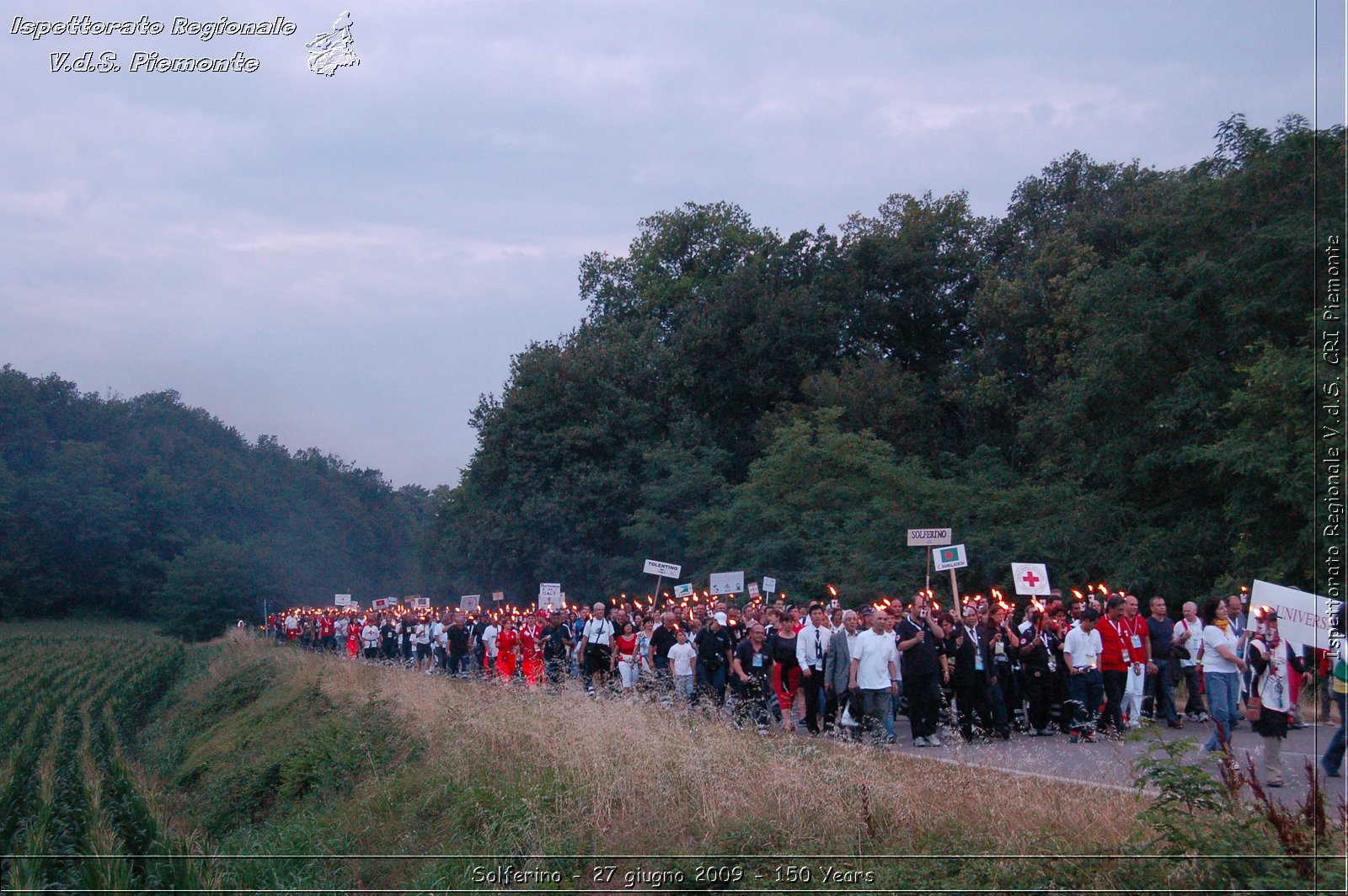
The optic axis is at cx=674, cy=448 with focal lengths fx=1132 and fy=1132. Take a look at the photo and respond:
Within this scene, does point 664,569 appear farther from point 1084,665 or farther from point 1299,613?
point 1299,613

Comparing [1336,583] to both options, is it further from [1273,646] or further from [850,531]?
[850,531]

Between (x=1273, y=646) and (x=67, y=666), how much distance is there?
44.4 meters

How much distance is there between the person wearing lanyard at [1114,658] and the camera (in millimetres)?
14852

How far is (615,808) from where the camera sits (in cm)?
1056

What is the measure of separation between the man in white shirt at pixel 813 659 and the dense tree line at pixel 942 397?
810 cm

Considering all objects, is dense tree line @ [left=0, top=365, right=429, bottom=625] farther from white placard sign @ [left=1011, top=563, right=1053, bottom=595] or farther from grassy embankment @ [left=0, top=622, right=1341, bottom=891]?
white placard sign @ [left=1011, top=563, right=1053, bottom=595]

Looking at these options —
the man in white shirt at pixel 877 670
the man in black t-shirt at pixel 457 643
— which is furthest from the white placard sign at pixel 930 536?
the man in black t-shirt at pixel 457 643

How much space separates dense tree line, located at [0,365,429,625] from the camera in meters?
70.0

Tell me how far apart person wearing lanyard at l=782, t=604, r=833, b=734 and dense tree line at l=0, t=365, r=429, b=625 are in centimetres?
6046

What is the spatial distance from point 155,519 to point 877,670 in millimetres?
85925

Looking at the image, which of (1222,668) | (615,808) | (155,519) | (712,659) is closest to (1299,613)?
(1222,668)

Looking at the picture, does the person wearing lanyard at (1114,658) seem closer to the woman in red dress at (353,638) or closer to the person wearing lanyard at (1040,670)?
the person wearing lanyard at (1040,670)

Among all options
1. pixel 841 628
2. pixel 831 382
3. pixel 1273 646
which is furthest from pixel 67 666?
pixel 1273 646

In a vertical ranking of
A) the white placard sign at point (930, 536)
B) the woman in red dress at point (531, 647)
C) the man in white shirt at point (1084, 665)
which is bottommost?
the woman in red dress at point (531, 647)
